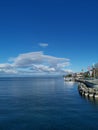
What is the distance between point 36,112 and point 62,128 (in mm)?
15523

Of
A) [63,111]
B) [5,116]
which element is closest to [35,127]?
[5,116]

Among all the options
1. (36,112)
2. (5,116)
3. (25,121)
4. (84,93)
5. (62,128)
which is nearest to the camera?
(62,128)

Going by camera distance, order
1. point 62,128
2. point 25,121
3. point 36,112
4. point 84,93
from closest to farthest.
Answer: point 62,128 < point 25,121 < point 36,112 < point 84,93

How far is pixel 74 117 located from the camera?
48.9 meters

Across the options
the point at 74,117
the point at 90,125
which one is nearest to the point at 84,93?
the point at 74,117

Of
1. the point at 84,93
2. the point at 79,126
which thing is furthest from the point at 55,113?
the point at 84,93

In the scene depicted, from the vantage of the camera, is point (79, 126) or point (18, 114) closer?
point (79, 126)

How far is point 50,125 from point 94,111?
17571 millimetres

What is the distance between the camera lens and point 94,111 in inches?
2224

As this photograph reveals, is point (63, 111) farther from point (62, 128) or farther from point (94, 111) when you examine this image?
point (62, 128)

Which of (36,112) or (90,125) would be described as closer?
(90,125)

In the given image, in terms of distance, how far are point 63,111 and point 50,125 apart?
1359 centimetres

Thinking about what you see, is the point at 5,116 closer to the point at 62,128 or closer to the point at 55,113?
the point at 55,113

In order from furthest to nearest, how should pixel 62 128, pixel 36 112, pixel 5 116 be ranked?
pixel 36 112 → pixel 5 116 → pixel 62 128
